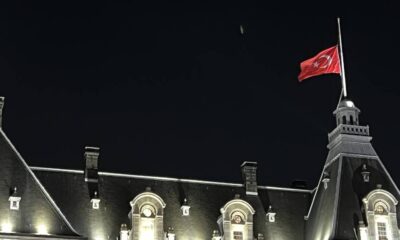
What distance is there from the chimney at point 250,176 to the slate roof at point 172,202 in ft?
1.95

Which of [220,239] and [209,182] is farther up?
[209,182]

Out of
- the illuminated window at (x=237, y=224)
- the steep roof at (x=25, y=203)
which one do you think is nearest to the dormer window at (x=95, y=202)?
the steep roof at (x=25, y=203)

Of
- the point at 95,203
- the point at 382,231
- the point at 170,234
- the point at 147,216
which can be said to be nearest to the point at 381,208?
the point at 382,231

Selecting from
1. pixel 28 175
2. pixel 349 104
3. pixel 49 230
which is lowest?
pixel 49 230

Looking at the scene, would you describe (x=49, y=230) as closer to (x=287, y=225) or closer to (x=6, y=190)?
(x=6, y=190)

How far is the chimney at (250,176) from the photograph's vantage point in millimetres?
92062

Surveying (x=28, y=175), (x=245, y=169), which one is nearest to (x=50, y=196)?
(x=28, y=175)

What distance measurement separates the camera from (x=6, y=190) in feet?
259

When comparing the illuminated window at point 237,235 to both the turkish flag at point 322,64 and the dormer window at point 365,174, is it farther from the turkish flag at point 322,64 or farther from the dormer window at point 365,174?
the turkish flag at point 322,64

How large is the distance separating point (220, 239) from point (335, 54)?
2213 centimetres

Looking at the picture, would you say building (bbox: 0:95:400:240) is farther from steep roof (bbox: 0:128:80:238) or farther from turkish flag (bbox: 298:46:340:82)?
turkish flag (bbox: 298:46:340:82)

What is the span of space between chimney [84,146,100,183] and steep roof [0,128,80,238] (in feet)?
20.0

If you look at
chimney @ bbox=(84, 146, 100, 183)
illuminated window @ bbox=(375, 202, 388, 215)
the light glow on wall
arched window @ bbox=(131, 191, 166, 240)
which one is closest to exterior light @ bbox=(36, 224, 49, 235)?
the light glow on wall

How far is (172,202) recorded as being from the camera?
287ft
